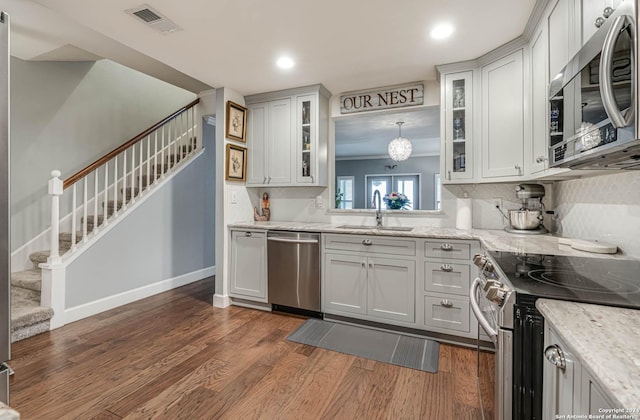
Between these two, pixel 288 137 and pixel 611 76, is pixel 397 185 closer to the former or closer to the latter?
pixel 288 137

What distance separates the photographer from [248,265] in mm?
3301

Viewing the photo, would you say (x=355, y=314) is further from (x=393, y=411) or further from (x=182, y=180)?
(x=182, y=180)

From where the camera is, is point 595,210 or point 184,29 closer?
point 595,210

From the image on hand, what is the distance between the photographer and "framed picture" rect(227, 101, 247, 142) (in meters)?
3.39

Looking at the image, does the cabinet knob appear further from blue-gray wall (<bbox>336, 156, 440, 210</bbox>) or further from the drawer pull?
blue-gray wall (<bbox>336, 156, 440, 210</bbox>)

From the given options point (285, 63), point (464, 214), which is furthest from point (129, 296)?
point (464, 214)

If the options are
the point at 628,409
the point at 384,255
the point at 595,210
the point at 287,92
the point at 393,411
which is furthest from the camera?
the point at 287,92

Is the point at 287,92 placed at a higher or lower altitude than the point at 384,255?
higher

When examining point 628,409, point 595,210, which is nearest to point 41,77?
point 628,409

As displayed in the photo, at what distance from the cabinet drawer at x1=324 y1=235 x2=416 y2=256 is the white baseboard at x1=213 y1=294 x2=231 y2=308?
1349 millimetres

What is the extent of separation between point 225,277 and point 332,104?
2.34 m

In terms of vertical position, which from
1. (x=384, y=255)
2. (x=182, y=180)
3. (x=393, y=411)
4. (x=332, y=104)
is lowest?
(x=393, y=411)

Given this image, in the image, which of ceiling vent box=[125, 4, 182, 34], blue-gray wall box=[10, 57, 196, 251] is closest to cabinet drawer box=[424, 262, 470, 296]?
ceiling vent box=[125, 4, 182, 34]

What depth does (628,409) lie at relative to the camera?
472 millimetres
